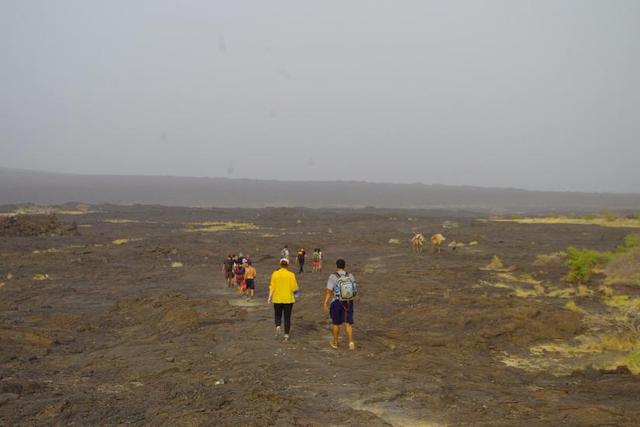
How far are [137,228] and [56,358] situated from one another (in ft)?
161

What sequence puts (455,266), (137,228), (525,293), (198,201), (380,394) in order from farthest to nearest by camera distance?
1. (198,201)
2. (137,228)
3. (455,266)
4. (525,293)
5. (380,394)

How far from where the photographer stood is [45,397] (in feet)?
31.9

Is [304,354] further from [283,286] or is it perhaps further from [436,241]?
[436,241]

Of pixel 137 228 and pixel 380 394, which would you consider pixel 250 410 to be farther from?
pixel 137 228

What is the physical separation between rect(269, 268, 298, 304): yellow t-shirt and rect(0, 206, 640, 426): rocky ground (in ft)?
3.06

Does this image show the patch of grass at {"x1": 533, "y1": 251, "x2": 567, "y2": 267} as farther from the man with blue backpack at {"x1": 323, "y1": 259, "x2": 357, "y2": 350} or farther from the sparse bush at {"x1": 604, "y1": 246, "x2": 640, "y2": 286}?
the man with blue backpack at {"x1": 323, "y1": 259, "x2": 357, "y2": 350}

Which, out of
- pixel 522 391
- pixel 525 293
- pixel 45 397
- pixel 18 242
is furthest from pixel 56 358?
pixel 18 242

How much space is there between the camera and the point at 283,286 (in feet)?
43.9

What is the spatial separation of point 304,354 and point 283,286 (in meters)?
1.63

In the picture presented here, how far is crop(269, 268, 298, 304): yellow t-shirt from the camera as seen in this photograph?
43.8 ft

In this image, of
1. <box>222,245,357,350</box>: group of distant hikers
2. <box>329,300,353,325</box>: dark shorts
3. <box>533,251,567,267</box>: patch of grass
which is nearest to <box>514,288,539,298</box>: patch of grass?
<box>533,251,567,267</box>: patch of grass

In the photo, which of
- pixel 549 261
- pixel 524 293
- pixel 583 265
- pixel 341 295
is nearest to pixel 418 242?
pixel 549 261

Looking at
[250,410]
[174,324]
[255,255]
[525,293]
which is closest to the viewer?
[250,410]

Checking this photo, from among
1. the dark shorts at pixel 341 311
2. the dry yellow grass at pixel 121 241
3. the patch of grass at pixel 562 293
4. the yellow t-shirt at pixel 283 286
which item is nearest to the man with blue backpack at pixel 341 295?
the dark shorts at pixel 341 311
